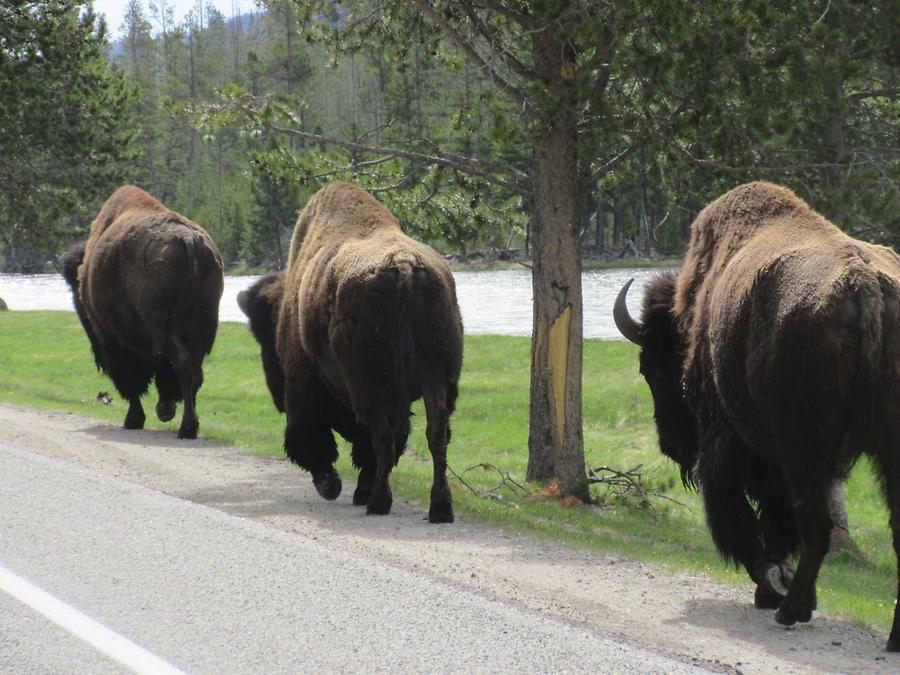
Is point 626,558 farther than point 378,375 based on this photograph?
No

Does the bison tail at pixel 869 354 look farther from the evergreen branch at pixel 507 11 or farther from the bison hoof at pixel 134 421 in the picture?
the bison hoof at pixel 134 421

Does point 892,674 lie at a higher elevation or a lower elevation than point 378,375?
lower

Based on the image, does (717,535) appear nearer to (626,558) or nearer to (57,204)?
(626,558)

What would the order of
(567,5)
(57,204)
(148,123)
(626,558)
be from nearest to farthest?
(626,558) → (567,5) → (57,204) → (148,123)

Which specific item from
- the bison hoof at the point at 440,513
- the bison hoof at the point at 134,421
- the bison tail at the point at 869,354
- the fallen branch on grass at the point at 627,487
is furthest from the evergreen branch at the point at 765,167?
the bison hoof at the point at 134,421

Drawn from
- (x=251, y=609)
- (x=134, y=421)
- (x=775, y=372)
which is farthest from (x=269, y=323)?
(x=775, y=372)

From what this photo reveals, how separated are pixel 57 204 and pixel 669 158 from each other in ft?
48.4

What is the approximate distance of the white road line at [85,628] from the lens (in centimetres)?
483

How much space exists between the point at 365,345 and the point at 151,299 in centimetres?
578

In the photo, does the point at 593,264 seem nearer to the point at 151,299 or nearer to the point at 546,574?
the point at 151,299

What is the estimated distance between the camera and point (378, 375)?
8.37 meters

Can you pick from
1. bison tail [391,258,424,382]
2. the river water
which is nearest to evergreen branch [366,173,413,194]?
bison tail [391,258,424,382]

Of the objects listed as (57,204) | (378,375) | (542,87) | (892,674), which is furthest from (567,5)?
(57,204)

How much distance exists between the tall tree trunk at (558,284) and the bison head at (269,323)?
241 cm
